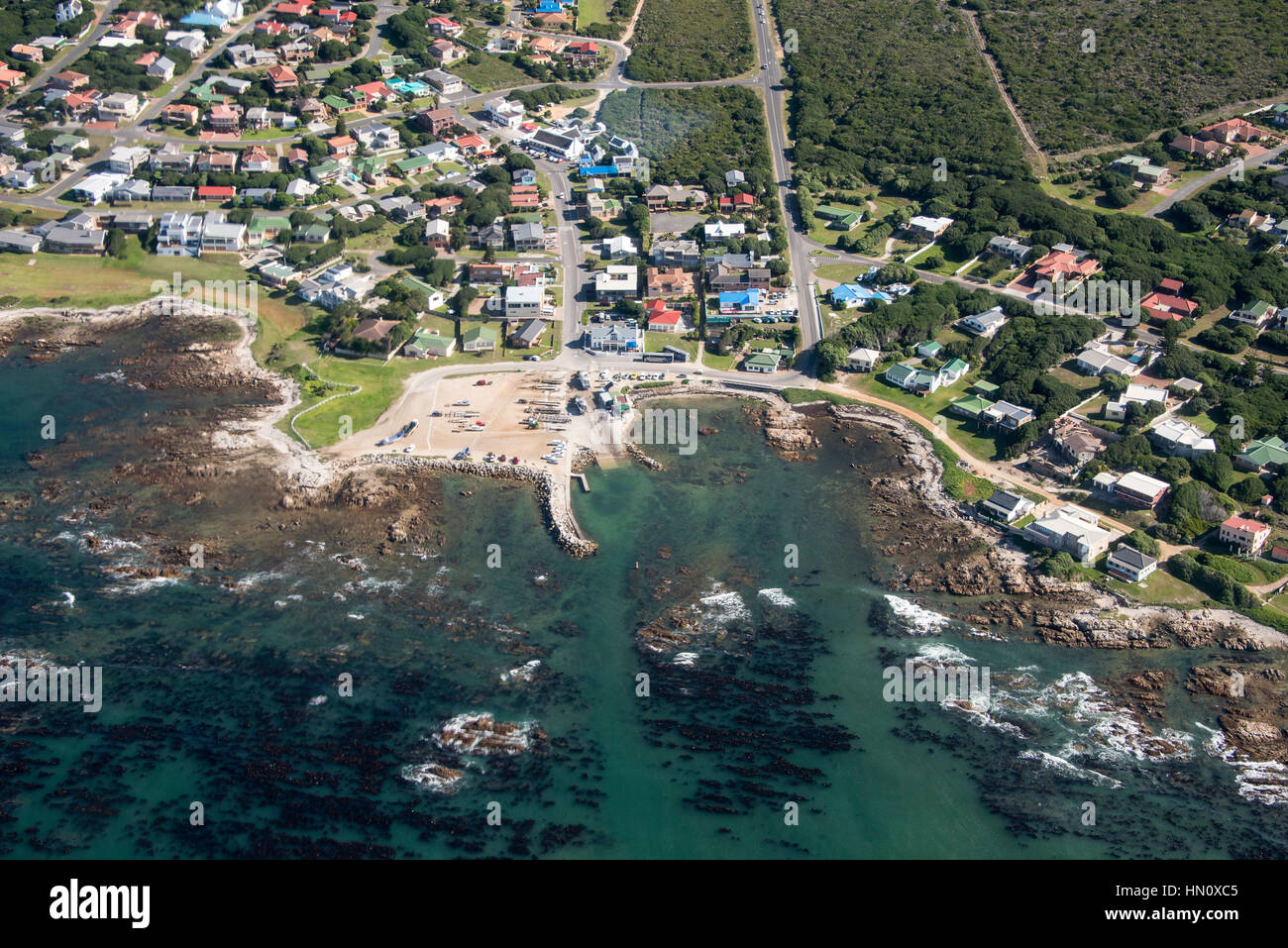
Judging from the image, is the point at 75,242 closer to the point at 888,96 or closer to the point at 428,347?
the point at 428,347

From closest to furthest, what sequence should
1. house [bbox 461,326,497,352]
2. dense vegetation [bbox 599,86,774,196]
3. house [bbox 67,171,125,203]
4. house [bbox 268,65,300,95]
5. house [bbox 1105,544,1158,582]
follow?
house [bbox 1105,544,1158,582] < house [bbox 461,326,497,352] < house [bbox 67,171,125,203] < dense vegetation [bbox 599,86,774,196] < house [bbox 268,65,300,95]

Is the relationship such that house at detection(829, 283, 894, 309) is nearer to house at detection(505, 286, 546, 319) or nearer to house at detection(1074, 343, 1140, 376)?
house at detection(1074, 343, 1140, 376)

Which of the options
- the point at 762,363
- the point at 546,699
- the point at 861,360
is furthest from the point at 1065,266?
the point at 546,699

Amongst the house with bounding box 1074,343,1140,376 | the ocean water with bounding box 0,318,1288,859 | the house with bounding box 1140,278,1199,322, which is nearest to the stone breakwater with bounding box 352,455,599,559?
the ocean water with bounding box 0,318,1288,859

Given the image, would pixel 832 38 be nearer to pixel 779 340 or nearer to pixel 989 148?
pixel 989 148

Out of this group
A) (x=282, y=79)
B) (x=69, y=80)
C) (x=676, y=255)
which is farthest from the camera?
(x=282, y=79)

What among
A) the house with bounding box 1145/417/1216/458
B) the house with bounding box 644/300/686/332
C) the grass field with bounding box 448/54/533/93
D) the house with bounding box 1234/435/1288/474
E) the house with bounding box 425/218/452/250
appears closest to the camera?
the house with bounding box 1234/435/1288/474
